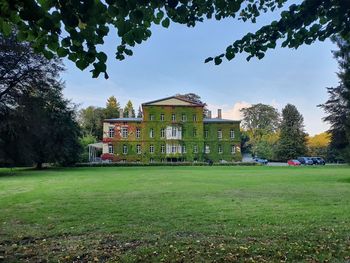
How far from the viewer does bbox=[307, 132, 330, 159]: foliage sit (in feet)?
235

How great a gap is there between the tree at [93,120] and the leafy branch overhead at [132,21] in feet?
266

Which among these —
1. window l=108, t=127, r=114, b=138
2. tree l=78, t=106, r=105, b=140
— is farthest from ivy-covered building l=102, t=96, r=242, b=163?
tree l=78, t=106, r=105, b=140

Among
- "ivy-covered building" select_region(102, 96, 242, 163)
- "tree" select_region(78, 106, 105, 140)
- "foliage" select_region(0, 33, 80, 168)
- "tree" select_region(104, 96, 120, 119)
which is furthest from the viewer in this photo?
"tree" select_region(104, 96, 120, 119)

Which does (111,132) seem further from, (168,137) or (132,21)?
(132,21)

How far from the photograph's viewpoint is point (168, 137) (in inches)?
2630

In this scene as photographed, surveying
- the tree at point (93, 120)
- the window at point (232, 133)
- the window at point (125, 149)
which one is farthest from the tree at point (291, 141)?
the tree at point (93, 120)

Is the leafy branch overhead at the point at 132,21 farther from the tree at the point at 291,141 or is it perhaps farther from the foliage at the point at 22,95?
the tree at the point at 291,141

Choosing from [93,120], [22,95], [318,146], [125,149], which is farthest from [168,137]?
[22,95]

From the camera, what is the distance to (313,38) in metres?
4.87

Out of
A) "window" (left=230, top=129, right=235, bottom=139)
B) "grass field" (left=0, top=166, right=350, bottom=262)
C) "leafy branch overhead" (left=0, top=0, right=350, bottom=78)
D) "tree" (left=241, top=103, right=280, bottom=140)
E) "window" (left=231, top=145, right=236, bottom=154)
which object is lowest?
"grass field" (left=0, top=166, right=350, bottom=262)

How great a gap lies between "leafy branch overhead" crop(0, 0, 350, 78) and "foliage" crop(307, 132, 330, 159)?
68625mm

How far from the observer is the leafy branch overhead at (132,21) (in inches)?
116

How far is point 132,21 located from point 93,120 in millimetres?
83327

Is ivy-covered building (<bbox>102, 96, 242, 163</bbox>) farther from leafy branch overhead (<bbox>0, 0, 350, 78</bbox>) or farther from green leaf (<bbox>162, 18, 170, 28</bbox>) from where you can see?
green leaf (<bbox>162, 18, 170, 28</bbox>)
